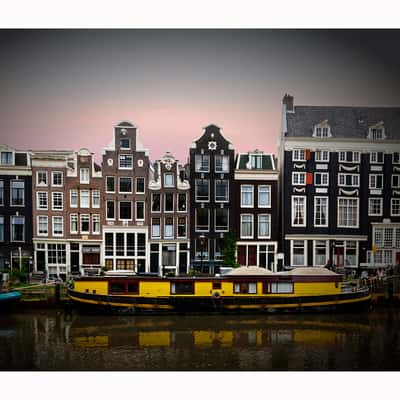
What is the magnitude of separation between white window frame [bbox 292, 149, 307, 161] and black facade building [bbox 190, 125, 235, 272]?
239 centimetres

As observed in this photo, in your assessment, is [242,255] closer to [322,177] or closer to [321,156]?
[322,177]

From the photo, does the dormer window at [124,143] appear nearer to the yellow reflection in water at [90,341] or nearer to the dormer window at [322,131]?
the dormer window at [322,131]

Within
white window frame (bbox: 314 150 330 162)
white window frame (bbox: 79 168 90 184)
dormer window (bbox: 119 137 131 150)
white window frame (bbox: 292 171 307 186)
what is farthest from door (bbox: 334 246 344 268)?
white window frame (bbox: 79 168 90 184)

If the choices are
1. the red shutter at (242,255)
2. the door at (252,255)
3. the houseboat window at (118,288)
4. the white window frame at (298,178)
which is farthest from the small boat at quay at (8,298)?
the white window frame at (298,178)

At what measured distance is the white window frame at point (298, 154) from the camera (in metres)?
18.1

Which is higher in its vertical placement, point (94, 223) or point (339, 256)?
point (94, 223)

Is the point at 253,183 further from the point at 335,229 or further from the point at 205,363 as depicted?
the point at 205,363

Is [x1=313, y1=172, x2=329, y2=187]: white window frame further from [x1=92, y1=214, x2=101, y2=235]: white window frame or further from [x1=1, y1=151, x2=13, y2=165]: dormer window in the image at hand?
[x1=1, y1=151, x2=13, y2=165]: dormer window

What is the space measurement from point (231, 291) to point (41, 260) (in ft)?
25.2

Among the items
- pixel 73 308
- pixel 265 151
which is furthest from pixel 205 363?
pixel 265 151

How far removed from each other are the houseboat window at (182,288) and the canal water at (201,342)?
85cm

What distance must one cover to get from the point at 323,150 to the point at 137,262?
27.9ft

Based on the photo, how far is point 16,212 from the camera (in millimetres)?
18125

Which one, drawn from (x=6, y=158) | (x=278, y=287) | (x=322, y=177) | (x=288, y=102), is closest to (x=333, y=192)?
(x=322, y=177)
